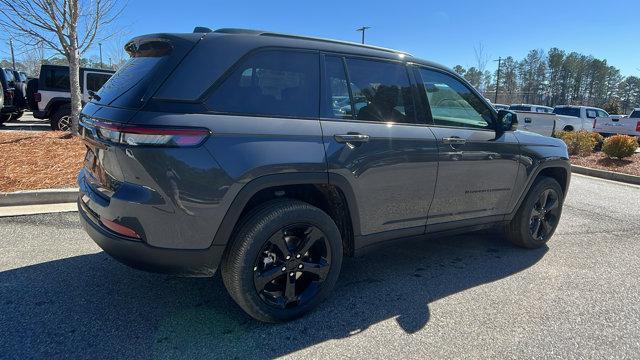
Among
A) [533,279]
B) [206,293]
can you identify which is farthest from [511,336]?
[206,293]

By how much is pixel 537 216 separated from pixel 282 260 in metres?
2.98

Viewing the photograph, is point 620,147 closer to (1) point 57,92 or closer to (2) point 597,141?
(2) point 597,141

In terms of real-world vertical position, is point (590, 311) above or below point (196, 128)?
below

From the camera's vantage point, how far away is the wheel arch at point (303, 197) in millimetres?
2521

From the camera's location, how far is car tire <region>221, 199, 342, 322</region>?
2.63 m

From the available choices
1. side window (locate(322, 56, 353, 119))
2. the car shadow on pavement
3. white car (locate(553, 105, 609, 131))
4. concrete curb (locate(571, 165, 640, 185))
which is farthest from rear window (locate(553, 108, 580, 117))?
side window (locate(322, 56, 353, 119))

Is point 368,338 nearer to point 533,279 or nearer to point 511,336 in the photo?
point 511,336

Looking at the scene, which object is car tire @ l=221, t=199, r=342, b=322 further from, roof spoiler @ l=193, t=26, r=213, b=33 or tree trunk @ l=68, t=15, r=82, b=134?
tree trunk @ l=68, t=15, r=82, b=134

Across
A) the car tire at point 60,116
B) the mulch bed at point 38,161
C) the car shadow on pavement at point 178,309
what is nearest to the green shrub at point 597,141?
the car shadow on pavement at point 178,309

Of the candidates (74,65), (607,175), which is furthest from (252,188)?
(607,175)

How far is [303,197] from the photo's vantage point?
303 cm

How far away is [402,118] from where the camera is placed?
329cm

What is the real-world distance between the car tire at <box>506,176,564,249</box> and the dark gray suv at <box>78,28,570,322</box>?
0.96m

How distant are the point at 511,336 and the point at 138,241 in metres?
2.42
